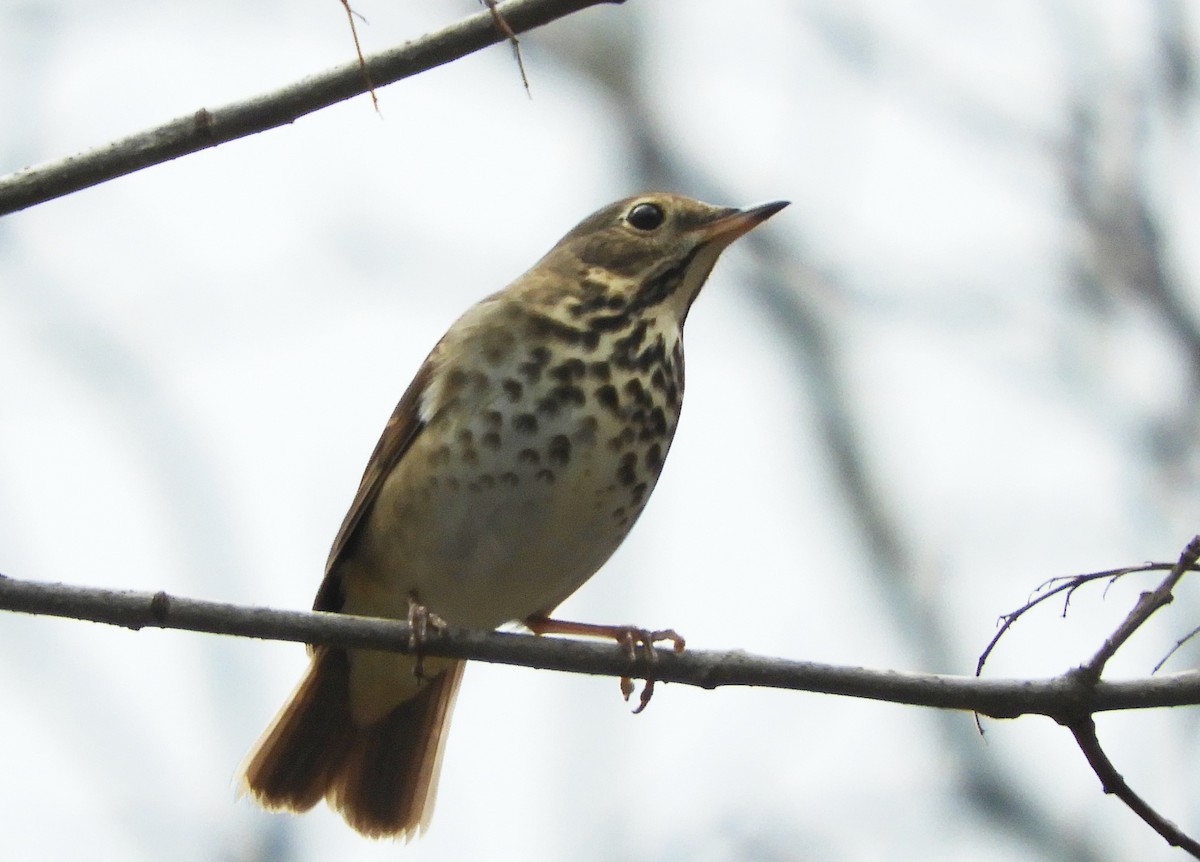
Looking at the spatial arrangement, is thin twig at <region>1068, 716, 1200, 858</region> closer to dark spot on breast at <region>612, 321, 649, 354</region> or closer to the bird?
the bird

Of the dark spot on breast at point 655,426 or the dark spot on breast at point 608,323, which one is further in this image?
the dark spot on breast at point 608,323

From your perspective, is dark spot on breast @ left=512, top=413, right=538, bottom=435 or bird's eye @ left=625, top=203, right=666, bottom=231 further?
bird's eye @ left=625, top=203, right=666, bottom=231

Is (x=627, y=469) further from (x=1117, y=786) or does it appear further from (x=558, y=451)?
(x=1117, y=786)

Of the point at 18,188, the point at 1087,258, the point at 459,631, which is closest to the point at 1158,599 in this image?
the point at 459,631

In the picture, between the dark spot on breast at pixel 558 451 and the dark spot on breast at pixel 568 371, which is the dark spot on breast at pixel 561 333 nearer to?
the dark spot on breast at pixel 568 371

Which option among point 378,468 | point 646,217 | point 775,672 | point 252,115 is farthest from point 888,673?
point 646,217

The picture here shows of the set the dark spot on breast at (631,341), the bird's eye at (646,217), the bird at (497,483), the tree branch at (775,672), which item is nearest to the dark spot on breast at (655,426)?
the bird at (497,483)

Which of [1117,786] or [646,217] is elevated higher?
[646,217]

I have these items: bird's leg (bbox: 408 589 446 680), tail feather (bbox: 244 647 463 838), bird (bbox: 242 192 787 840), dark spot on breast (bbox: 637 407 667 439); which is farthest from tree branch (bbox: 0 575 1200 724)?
tail feather (bbox: 244 647 463 838)
